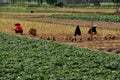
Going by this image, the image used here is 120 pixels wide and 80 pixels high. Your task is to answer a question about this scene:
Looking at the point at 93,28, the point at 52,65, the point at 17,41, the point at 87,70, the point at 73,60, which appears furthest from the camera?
the point at 93,28

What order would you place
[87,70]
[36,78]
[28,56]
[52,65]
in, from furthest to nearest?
1. [28,56]
2. [52,65]
3. [87,70]
4. [36,78]

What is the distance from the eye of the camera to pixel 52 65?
1441 cm

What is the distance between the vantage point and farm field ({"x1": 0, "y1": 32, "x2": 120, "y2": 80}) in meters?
12.6

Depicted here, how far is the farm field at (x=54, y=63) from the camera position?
41.5ft

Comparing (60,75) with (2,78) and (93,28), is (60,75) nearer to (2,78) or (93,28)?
(2,78)

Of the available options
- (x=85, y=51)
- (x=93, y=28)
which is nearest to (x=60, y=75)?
(x=85, y=51)

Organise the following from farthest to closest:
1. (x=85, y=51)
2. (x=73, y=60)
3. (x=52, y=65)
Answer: (x=85, y=51)
(x=73, y=60)
(x=52, y=65)

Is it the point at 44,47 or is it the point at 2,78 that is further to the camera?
the point at 44,47

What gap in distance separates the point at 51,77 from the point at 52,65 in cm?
203

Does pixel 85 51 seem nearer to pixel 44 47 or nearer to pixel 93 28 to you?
pixel 44 47

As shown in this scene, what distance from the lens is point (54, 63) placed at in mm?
14805

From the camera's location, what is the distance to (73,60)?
1553cm

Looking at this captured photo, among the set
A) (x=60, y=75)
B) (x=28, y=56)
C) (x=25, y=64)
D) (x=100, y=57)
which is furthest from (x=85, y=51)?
(x=60, y=75)

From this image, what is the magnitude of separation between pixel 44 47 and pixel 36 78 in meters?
7.11
